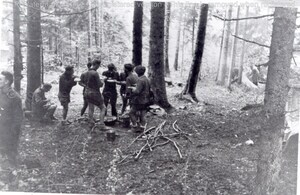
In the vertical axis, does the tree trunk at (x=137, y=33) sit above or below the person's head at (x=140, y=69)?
above

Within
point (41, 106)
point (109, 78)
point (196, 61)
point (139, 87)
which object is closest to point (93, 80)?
point (109, 78)

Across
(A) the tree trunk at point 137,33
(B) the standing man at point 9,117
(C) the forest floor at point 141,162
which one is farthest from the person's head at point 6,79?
(A) the tree trunk at point 137,33

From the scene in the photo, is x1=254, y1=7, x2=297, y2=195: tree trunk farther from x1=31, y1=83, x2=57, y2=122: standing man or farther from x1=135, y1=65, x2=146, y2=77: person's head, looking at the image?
x1=31, y1=83, x2=57, y2=122: standing man

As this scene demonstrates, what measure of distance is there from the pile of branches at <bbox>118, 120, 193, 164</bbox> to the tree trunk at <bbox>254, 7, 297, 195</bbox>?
1.66m

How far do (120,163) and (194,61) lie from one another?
18.4ft

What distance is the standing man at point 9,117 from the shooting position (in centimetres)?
514

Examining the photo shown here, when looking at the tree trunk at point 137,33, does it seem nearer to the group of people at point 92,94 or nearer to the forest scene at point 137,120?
the forest scene at point 137,120

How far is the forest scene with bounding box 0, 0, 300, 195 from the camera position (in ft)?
16.1

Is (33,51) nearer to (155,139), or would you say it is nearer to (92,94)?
(92,94)

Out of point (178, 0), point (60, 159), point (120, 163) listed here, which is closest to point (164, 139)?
point (120, 163)

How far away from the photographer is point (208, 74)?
12844mm

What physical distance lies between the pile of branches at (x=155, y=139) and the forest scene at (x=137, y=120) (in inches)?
1.2

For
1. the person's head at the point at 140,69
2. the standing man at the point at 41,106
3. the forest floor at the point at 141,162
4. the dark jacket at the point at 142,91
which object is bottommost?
the forest floor at the point at 141,162

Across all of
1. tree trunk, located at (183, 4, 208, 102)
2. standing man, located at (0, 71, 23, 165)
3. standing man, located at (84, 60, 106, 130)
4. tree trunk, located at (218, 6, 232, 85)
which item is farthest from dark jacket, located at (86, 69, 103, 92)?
tree trunk, located at (218, 6, 232, 85)
